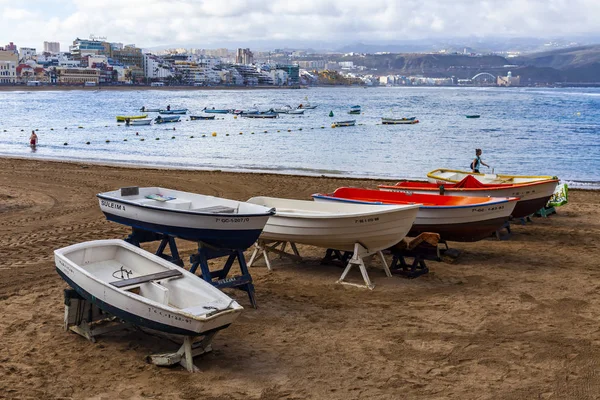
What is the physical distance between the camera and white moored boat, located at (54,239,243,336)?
702 cm

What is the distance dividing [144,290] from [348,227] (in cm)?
354

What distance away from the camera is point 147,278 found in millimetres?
7949

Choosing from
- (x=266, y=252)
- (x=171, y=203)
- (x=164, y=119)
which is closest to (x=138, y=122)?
(x=164, y=119)

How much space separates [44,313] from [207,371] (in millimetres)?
2991

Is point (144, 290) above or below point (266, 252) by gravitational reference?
above

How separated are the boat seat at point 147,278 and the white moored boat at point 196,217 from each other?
97 centimetres

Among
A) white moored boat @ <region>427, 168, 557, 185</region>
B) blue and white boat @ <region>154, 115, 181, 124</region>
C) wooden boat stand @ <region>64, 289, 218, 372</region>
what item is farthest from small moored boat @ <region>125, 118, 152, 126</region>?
wooden boat stand @ <region>64, 289, 218, 372</region>

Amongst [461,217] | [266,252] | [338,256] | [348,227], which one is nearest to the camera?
[348,227]

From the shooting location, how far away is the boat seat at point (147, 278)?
7.77 metres

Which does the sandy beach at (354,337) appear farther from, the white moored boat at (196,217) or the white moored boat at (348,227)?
the white moored boat at (196,217)

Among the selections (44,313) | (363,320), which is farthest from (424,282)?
(44,313)

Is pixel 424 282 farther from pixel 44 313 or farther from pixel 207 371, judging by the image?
pixel 44 313

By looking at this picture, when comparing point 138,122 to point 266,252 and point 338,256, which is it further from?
point 338,256

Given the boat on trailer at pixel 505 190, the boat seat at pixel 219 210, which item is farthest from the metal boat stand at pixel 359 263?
the boat on trailer at pixel 505 190
